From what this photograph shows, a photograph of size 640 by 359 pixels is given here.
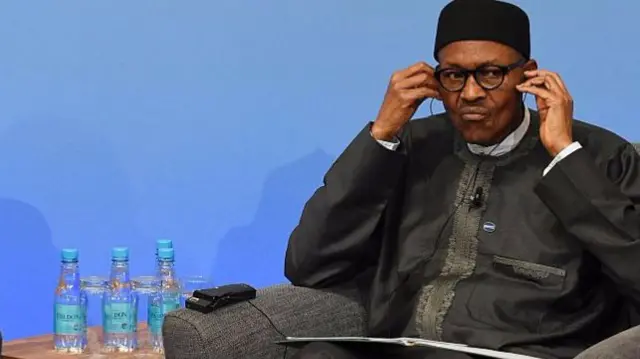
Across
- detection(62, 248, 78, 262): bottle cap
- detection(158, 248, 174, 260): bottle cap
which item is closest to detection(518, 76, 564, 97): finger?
detection(158, 248, 174, 260): bottle cap

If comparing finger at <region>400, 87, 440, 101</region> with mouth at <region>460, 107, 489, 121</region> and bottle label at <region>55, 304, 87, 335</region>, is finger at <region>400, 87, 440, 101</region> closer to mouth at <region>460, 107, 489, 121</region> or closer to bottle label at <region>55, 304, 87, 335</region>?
mouth at <region>460, 107, 489, 121</region>

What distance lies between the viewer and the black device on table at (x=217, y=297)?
2.23 meters

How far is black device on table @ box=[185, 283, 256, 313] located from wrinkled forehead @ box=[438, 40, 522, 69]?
2.11 ft

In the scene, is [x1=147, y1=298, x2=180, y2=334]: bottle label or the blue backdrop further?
the blue backdrop

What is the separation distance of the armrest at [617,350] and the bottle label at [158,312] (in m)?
1.23

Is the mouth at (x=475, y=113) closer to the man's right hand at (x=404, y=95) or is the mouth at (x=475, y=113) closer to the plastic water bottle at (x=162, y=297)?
the man's right hand at (x=404, y=95)

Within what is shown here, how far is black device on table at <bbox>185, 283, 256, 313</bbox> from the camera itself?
2.23m

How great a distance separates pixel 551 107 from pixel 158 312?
1.07 meters

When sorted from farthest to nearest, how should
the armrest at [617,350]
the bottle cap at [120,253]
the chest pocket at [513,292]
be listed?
1. the bottle cap at [120,253]
2. the chest pocket at [513,292]
3. the armrest at [617,350]

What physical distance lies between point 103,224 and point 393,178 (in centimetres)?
92

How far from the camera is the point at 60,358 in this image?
8.35 feet

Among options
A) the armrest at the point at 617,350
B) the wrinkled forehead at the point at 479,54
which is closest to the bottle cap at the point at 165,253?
the wrinkled forehead at the point at 479,54

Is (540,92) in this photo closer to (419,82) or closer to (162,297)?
(419,82)

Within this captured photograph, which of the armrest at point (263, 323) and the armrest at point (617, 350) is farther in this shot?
the armrest at point (263, 323)
